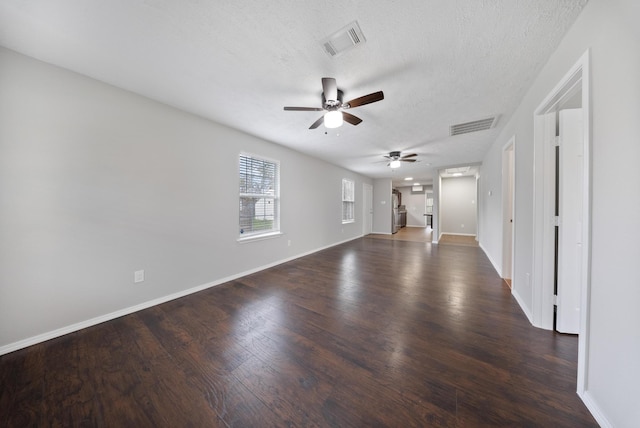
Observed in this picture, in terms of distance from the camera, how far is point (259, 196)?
3.74m

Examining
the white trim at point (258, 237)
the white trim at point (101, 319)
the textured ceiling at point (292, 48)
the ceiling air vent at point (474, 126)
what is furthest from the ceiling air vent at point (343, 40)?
the white trim at point (101, 319)

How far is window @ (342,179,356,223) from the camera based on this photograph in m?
6.65

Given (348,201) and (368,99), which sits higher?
(368,99)

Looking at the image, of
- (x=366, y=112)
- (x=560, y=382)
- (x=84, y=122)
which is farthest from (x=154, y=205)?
(x=560, y=382)

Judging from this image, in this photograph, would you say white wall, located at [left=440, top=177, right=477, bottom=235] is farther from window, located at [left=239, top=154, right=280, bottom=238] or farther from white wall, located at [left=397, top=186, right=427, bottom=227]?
window, located at [left=239, top=154, right=280, bottom=238]

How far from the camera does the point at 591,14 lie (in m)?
1.19

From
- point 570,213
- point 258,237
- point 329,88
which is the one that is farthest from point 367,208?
point 329,88

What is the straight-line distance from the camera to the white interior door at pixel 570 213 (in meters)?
1.77

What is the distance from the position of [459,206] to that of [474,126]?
5.84 m

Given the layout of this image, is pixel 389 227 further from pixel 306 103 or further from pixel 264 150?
pixel 306 103

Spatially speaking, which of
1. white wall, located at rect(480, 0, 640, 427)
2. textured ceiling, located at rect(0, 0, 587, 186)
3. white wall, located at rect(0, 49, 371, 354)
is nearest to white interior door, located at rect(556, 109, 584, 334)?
textured ceiling, located at rect(0, 0, 587, 186)

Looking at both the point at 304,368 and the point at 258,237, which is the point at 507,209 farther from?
the point at 258,237

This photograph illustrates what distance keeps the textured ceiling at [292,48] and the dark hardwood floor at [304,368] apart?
2426 millimetres

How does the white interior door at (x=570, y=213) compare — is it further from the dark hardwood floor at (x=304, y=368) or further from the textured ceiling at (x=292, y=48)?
the textured ceiling at (x=292, y=48)
